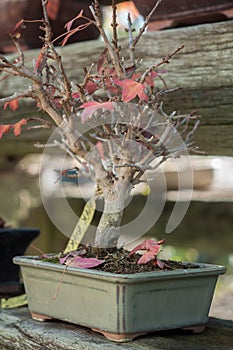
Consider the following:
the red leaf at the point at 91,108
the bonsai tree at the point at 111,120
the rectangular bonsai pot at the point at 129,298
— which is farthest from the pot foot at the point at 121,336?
the red leaf at the point at 91,108

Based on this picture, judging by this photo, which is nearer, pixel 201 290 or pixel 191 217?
pixel 201 290

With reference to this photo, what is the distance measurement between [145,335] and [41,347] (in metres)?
0.15

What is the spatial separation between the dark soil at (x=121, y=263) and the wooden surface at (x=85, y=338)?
3.6 inches

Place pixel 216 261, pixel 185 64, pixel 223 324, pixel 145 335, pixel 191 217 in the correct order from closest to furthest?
pixel 145 335, pixel 223 324, pixel 185 64, pixel 191 217, pixel 216 261

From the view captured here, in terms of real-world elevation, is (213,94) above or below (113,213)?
above

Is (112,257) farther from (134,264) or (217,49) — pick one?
(217,49)

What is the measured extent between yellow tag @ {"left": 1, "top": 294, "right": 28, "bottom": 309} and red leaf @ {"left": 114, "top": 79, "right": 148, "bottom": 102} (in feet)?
1.79

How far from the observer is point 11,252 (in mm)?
1310

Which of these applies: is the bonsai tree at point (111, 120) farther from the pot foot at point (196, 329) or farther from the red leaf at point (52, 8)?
the red leaf at point (52, 8)

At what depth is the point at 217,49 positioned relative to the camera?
983mm

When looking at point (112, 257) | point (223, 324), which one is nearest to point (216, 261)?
point (223, 324)

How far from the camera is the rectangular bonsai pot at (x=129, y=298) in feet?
2.59

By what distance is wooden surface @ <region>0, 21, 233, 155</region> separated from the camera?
980 mm

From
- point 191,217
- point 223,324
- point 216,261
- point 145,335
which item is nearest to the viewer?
point 145,335
